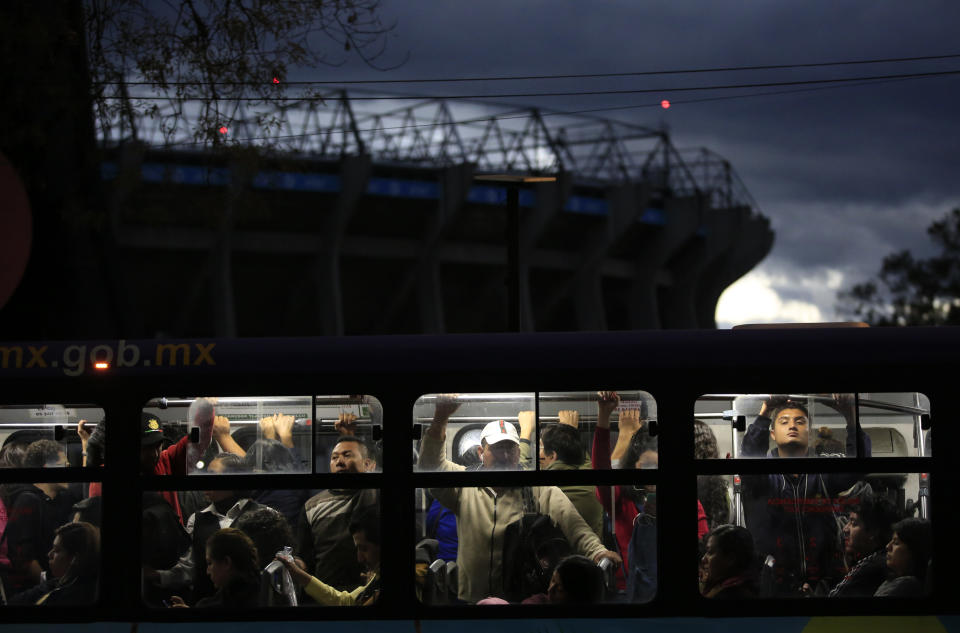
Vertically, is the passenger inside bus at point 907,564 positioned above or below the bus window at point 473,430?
below

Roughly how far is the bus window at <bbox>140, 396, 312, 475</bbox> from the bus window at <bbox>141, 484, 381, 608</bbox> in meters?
0.11

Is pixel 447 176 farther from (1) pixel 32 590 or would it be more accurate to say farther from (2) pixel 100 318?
(1) pixel 32 590

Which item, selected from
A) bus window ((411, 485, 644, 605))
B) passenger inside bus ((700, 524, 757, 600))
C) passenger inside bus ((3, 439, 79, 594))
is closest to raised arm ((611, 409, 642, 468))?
bus window ((411, 485, 644, 605))

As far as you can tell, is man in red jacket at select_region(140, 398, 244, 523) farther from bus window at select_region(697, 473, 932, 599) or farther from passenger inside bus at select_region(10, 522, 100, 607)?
bus window at select_region(697, 473, 932, 599)

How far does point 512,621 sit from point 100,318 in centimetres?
696

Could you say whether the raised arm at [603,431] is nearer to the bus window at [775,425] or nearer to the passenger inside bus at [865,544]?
the bus window at [775,425]

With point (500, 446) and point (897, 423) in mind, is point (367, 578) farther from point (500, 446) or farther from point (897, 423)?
point (897, 423)

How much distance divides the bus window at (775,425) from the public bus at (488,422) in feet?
0.04

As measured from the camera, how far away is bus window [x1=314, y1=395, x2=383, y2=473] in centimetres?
530

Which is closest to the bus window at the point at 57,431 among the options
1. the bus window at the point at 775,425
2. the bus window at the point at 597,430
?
the bus window at the point at 597,430

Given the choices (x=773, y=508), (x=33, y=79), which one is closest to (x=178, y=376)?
(x=773, y=508)

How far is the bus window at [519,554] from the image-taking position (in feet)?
17.3

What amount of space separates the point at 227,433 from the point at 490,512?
147 cm

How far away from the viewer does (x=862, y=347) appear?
17.7 ft
